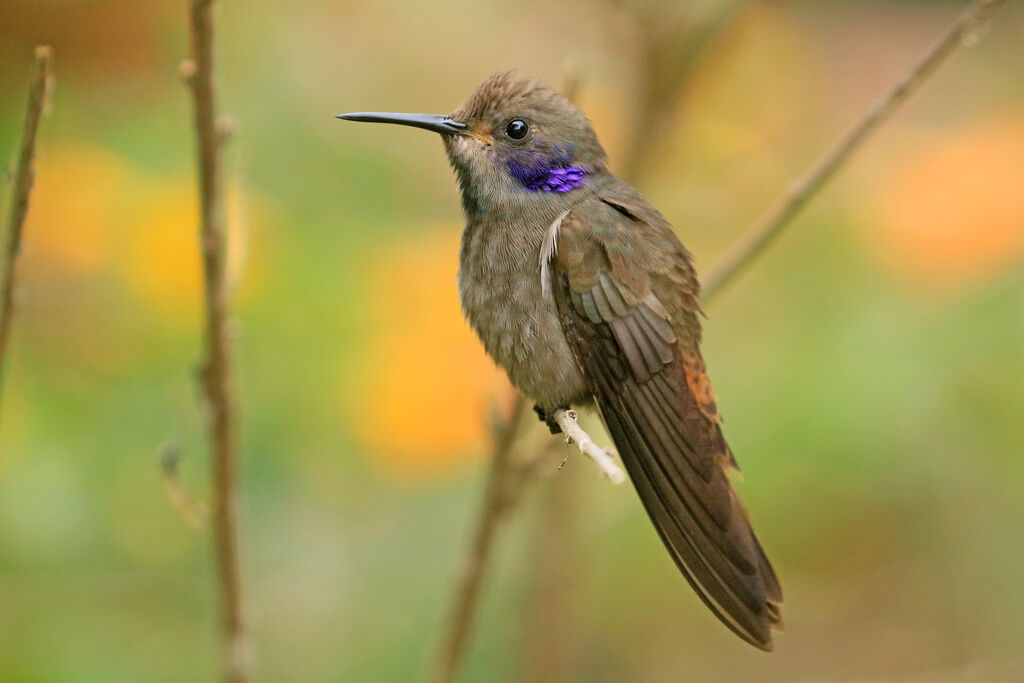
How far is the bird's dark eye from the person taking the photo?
2363 mm

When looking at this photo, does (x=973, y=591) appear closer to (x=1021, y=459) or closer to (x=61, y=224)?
(x=1021, y=459)

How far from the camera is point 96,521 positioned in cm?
333

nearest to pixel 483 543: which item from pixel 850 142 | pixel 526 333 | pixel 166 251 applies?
pixel 526 333

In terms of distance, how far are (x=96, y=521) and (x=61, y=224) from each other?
1185 millimetres

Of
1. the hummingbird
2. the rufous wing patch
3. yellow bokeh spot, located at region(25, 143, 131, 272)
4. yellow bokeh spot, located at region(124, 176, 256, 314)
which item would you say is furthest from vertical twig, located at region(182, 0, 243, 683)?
yellow bokeh spot, located at region(25, 143, 131, 272)

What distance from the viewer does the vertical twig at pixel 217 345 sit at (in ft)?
5.77

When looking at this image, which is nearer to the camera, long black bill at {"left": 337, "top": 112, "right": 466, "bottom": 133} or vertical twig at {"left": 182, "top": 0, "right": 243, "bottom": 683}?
vertical twig at {"left": 182, "top": 0, "right": 243, "bottom": 683}

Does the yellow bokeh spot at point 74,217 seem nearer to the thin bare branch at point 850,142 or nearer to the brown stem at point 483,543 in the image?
the brown stem at point 483,543

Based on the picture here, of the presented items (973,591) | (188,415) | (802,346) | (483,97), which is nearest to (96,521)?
(188,415)

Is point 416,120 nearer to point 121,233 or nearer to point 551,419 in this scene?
point 551,419

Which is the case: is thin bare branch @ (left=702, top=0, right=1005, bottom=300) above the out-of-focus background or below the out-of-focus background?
above

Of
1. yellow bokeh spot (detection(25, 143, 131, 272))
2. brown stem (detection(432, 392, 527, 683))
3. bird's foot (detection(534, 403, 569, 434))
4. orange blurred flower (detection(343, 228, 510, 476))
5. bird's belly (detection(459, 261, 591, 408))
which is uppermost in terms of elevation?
bird's belly (detection(459, 261, 591, 408))

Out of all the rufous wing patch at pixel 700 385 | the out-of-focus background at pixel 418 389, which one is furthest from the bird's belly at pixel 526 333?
the out-of-focus background at pixel 418 389

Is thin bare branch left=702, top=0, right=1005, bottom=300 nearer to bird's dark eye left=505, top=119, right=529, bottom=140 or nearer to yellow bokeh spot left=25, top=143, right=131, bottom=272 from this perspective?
bird's dark eye left=505, top=119, right=529, bottom=140
